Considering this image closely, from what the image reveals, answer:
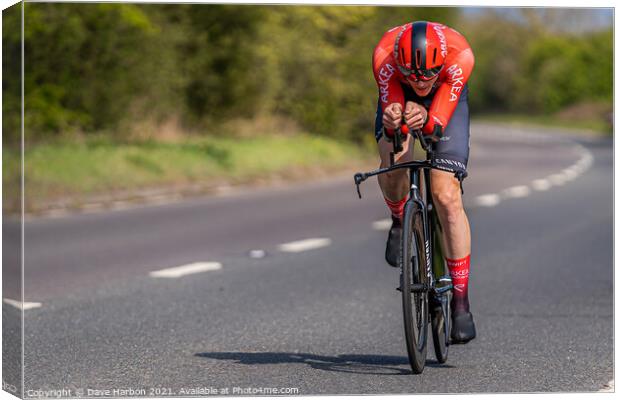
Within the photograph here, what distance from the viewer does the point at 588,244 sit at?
11781 mm

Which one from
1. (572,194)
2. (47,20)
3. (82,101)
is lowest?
(572,194)

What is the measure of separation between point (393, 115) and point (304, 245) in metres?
6.63

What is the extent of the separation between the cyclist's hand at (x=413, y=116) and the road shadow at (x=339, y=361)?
1.14 m

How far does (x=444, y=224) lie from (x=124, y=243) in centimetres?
652

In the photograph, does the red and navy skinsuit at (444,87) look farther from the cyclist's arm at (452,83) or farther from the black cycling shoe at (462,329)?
the black cycling shoe at (462,329)

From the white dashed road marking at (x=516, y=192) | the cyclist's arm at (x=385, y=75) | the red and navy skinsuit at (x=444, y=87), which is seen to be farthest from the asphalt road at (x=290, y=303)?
the white dashed road marking at (x=516, y=192)

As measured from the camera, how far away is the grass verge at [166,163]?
52.4 feet

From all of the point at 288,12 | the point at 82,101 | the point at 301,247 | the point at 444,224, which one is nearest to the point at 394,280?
the point at 301,247

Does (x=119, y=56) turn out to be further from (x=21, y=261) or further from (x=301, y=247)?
(x=21, y=261)

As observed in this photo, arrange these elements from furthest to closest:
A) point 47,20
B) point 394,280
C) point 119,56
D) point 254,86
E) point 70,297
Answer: point 254,86 → point 119,56 → point 47,20 → point 394,280 → point 70,297

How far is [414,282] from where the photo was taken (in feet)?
17.5

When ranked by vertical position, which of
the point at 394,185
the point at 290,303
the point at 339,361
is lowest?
the point at 290,303

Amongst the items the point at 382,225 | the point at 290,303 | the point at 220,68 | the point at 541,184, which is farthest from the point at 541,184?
the point at 290,303

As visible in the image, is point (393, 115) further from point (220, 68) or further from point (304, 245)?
point (220, 68)
